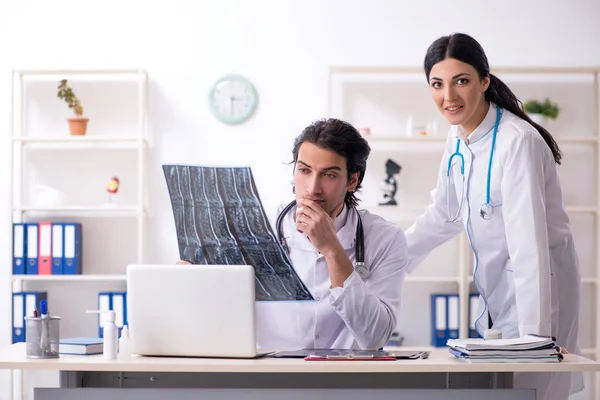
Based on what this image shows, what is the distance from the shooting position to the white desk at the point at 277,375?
1.70 m

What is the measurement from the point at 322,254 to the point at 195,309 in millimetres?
469

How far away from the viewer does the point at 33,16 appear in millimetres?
4570

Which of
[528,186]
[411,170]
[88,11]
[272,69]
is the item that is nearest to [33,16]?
[88,11]

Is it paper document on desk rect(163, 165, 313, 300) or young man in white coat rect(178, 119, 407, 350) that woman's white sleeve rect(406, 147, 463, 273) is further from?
paper document on desk rect(163, 165, 313, 300)

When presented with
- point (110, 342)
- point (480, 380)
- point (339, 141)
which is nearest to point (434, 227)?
point (339, 141)

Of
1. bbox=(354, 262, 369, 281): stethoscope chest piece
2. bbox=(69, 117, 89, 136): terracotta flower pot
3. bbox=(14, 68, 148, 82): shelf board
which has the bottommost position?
bbox=(354, 262, 369, 281): stethoscope chest piece

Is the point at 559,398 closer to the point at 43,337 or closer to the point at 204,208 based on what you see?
the point at 204,208

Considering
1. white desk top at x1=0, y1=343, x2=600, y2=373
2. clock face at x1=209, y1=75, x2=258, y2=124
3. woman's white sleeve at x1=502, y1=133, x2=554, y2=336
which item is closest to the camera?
white desk top at x1=0, y1=343, x2=600, y2=373

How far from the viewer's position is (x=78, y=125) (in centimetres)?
439

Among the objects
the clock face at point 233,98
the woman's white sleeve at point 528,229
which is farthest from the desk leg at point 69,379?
the clock face at point 233,98

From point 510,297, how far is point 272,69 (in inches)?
99.9

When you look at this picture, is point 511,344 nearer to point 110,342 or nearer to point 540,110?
point 110,342

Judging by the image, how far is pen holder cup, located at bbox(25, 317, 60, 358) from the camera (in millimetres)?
1817

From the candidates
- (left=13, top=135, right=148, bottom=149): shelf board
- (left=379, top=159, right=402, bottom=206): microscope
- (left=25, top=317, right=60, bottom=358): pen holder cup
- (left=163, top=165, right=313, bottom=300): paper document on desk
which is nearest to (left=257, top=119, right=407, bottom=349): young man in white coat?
(left=163, top=165, right=313, bottom=300): paper document on desk
